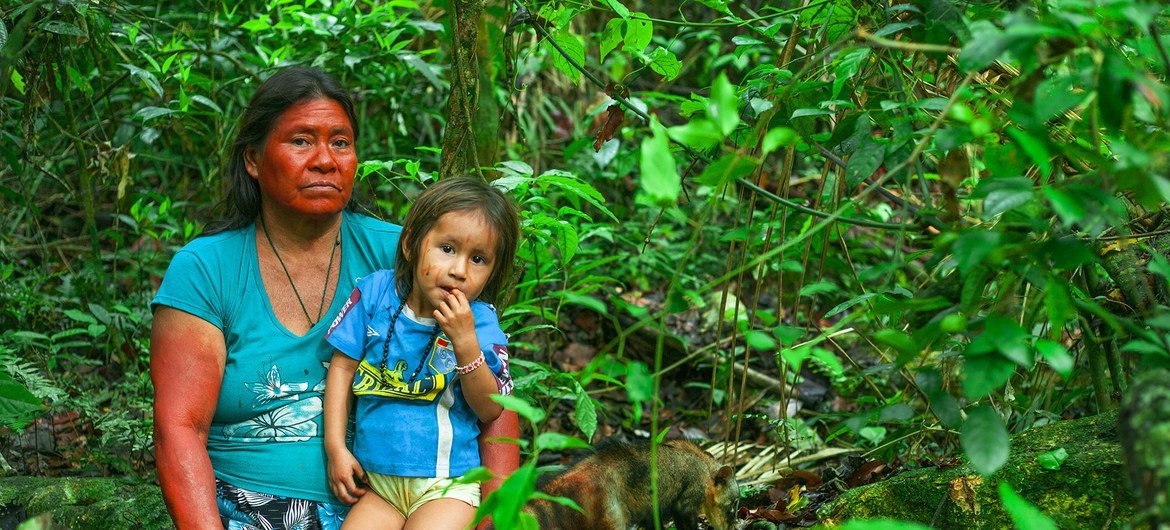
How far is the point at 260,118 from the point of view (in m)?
3.11

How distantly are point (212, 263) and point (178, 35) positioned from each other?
243 centimetres

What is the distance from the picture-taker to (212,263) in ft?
9.82

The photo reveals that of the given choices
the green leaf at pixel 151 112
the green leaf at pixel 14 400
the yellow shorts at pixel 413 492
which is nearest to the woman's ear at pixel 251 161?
the green leaf at pixel 14 400

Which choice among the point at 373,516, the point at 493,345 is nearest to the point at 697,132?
the point at 493,345

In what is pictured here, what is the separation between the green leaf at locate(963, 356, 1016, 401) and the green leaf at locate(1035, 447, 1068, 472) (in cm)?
119

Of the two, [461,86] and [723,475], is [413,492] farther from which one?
[461,86]

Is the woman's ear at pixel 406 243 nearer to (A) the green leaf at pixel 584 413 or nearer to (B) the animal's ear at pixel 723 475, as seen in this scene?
(A) the green leaf at pixel 584 413

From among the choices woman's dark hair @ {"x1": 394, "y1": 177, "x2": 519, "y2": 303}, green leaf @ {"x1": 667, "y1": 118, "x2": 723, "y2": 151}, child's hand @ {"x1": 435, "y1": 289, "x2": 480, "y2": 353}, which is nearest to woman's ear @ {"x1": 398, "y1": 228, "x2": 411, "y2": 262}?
woman's dark hair @ {"x1": 394, "y1": 177, "x2": 519, "y2": 303}

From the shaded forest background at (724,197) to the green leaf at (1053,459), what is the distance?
18cm

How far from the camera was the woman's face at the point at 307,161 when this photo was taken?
3025 millimetres

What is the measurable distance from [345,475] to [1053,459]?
1983mm

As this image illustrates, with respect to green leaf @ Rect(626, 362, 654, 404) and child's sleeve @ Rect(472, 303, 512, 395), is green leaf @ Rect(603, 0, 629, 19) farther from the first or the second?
green leaf @ Rect(626, 362, 654, 404)

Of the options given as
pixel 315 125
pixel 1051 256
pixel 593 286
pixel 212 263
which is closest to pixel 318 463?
pixel 212 263

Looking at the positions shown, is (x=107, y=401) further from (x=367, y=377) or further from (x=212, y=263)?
(x=367, y=377)
